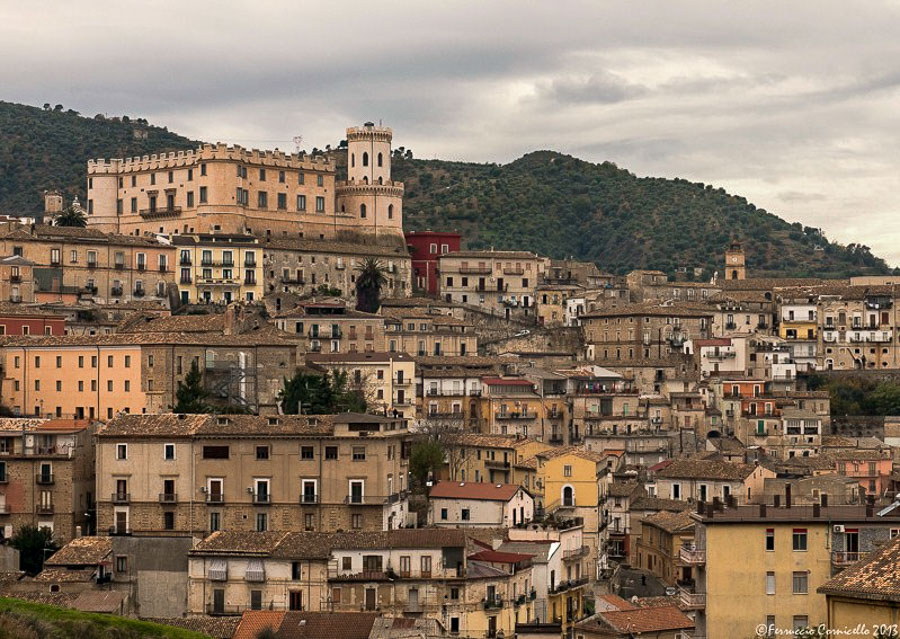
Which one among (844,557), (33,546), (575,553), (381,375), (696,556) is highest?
(381,375)

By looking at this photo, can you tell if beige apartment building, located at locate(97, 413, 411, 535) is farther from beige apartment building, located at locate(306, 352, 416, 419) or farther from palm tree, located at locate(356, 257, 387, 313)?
palm tree, located at locate(356, 257, 387, 313)

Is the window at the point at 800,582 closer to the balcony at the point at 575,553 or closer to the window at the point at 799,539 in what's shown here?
the window at the point at 799,539

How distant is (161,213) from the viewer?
404ft

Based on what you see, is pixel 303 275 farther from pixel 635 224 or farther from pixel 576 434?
pixel 635 224

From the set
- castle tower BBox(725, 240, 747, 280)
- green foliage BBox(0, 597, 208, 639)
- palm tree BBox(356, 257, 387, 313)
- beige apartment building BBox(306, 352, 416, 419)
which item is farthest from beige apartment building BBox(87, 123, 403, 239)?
green foliage BBox(0, 597, 208, 639)

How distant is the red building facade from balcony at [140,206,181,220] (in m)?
16.0

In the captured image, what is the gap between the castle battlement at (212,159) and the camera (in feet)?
401

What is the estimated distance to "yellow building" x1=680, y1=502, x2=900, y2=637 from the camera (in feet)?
169

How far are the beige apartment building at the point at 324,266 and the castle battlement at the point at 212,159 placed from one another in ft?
19.5

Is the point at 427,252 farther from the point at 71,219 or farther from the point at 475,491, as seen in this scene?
the point at 475,491

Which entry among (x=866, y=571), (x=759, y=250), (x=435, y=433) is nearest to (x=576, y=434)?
(x=435, y=433)

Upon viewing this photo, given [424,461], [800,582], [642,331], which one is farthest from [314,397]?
[800,582]

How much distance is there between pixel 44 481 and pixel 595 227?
400 feet

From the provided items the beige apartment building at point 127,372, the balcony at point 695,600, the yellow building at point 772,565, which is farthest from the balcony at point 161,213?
the yellow building at point 772,565
